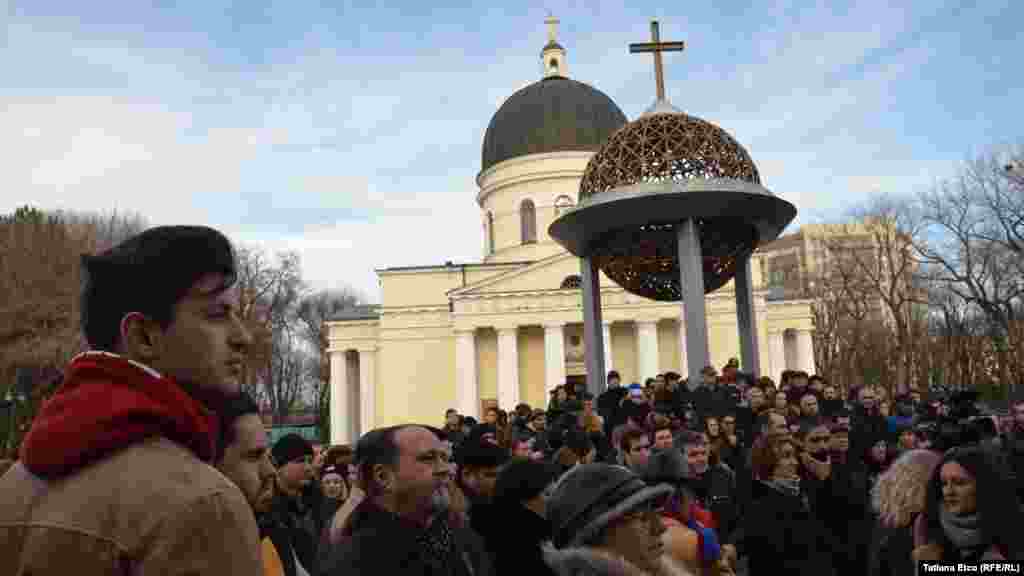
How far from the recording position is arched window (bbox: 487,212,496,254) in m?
50.1

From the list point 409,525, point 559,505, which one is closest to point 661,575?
point 559,505

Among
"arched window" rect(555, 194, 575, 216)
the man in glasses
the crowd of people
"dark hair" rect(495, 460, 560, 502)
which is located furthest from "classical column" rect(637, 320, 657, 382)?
"dark hair" rect(495, 460, 560, 502)

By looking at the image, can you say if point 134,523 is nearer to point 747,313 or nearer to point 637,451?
point 637,451

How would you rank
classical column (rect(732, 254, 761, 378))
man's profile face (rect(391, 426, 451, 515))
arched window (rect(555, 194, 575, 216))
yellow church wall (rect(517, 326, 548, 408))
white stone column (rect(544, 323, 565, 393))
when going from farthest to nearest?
→ arched window (rect(555, 194, 575, 216))
yellow church wall (rect(517, 326, 548, 408))
white stone column (rect(544, 323, 565, 393))
classical column (rect(732, 254, 761, 378))
man's profile face (rect(391, 426, 451, 515))

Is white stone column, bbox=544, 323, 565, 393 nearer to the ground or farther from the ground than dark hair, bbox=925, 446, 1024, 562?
farther from the ground

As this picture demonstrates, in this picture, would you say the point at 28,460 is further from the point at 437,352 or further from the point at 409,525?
the point at 437,352

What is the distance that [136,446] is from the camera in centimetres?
145

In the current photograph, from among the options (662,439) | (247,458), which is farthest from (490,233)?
(247,458)

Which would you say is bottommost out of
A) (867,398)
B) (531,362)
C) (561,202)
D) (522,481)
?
(522,481)

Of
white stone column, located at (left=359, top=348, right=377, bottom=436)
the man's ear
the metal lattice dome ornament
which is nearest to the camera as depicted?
the man's ear

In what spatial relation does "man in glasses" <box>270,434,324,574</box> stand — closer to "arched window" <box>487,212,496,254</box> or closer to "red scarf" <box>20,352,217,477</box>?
"red scarf" <box>20,352,217,477</box>

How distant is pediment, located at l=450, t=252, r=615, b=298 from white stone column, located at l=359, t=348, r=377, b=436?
759 centimetres

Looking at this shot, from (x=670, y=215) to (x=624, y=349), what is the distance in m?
34.8

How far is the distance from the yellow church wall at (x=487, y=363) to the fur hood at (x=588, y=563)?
140 ft
